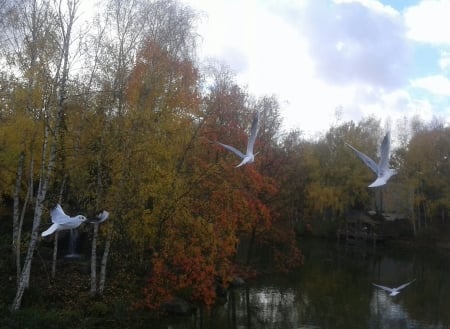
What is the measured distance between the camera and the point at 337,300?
20.5 m

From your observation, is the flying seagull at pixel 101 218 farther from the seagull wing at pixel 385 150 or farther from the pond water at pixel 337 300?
the pond water at pixel 337 300

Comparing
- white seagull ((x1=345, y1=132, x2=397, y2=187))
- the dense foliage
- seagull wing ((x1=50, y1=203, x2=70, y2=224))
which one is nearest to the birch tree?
the dense foliage

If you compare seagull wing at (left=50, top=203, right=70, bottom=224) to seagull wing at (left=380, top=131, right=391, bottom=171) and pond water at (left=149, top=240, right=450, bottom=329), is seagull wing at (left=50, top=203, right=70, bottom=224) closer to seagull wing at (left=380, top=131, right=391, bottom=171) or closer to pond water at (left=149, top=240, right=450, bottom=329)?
seagull wing at (left=380, top=131, right=391, bottom=171)

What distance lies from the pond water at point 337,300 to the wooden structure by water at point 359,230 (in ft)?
36.6

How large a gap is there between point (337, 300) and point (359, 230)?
24.5 metres

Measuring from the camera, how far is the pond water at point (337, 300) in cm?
1680

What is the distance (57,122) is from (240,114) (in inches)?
394

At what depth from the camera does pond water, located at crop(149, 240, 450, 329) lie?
1680cm

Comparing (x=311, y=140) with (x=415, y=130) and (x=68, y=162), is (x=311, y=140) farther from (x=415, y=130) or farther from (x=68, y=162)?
(x=68, y=162)

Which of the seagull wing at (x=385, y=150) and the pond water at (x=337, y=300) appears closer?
the seagull wing at (x=385, y=150)

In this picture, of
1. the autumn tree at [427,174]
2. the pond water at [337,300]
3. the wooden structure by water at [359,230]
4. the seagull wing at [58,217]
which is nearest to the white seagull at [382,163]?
the seagull wing at [58,217]

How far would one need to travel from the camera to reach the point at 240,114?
70.7 ft

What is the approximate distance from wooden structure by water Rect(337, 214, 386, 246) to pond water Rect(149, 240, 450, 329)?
11.2 m

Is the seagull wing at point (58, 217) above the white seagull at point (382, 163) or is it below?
below
